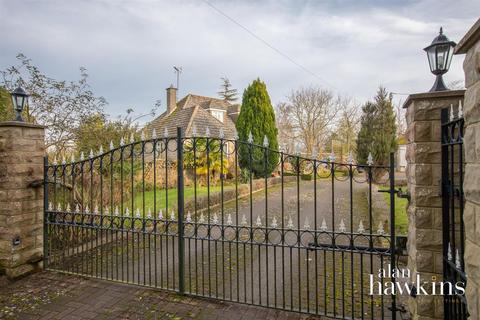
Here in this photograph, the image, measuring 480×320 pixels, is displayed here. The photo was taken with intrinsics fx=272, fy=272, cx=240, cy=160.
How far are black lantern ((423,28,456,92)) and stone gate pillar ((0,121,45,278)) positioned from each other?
483cm

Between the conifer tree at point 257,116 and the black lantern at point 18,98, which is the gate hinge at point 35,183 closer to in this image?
the black lantern at point 18,98

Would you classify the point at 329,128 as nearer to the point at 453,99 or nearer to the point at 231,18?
the point at 231,18

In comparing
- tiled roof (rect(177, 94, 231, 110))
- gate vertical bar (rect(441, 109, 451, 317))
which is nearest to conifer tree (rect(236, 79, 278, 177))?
tiled roof (rect(177, 94, 231, 110))

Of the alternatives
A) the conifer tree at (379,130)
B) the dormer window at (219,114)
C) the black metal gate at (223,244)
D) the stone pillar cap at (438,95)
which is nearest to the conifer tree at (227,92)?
the dormer window at (219,114)

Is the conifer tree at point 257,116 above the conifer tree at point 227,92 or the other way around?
the other way around

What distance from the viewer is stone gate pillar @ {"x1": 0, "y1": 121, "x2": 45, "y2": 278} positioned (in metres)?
3.74

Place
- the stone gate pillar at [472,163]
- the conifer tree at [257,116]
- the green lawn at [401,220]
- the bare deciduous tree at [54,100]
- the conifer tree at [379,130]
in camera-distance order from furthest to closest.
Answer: the conifer tree at [257,116] → the conifer tree at [379,130] → the bare deciduous tree at [54,100] → the green lawn at [401,220] → the stone gate pillar at [472,163]

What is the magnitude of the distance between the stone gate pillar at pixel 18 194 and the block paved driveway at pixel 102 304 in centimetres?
30

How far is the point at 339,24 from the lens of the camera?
6.06 m

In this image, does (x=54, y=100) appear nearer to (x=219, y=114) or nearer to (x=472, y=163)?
(x=472, y=163)

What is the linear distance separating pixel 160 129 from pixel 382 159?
10734 millimetres

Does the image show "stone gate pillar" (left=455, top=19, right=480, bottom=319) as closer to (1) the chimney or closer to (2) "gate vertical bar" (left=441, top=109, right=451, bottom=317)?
(2) "gate vertical bar" (left=441, top=109, right=451, bottom=317)

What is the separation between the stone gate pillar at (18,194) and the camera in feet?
12.3

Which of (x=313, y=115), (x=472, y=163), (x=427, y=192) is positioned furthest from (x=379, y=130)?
(x=472, y=163)
